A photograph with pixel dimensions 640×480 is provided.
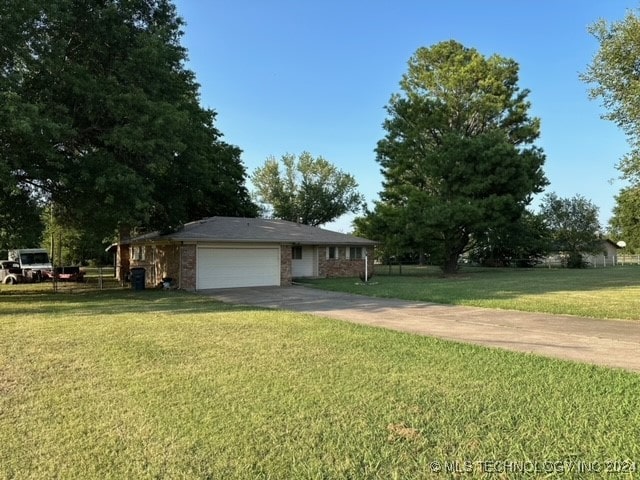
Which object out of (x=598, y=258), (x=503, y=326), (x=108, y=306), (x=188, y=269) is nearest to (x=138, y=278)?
(x=188, y=269)

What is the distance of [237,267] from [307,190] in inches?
1260

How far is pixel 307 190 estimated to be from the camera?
53.1 metres

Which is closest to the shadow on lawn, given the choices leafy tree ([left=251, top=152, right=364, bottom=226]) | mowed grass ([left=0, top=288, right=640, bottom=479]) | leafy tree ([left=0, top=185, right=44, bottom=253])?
leafy tree ([left=0, top=185, right=44, bottom=253])

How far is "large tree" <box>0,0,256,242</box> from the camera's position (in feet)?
43.5

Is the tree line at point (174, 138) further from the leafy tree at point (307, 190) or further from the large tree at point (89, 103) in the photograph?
the leafy tree at point (307, 190)

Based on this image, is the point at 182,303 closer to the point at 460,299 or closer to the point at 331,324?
the point at 331,324

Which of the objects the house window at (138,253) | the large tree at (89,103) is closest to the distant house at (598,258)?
the house window at (138,253)

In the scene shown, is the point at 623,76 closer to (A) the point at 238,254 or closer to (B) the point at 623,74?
(B) the point at 623,74

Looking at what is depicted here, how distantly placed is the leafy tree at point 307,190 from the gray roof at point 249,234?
22530 millimetres

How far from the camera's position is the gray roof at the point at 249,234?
2095 centimetres

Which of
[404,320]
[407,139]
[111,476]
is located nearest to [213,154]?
[407,139]

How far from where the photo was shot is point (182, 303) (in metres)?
14.5

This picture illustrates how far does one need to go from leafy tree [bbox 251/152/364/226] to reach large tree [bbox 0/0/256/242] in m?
34.8

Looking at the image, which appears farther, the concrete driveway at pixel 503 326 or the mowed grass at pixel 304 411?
the concrete driveway at pixel 503 326
